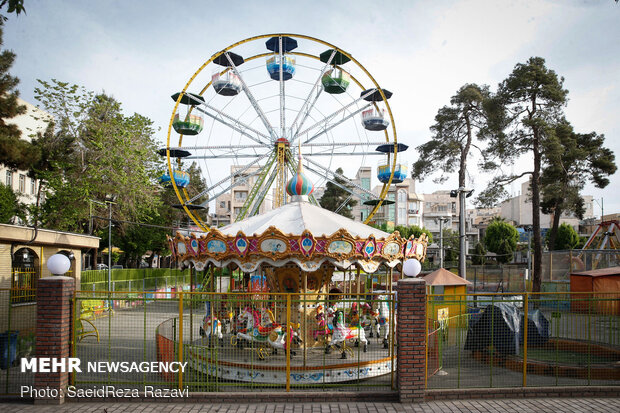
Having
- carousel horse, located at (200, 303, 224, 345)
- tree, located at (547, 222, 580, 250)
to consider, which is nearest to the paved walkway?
carousel horse, located at (200, 303, 224, 345)

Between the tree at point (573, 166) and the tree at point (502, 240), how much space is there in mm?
22518

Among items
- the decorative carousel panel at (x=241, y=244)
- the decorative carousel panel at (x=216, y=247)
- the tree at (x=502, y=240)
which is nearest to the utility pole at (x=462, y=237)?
the decorative carousel panel at (x=241, y=244)

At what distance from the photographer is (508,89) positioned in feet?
94.3

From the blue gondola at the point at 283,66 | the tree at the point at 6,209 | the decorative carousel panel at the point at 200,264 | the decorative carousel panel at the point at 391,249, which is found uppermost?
the blue gondola at the point at 283,66

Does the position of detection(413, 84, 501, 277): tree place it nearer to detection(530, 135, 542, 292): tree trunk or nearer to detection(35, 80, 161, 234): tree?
detection(530, 135, 542, 292): tree trunk

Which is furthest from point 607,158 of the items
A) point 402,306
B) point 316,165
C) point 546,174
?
point 402,306

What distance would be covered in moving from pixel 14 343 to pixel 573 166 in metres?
31.7

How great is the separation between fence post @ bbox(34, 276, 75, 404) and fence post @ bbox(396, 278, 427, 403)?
576 cm

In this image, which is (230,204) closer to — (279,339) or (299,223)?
(299,223)

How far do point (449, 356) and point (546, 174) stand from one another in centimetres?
2308

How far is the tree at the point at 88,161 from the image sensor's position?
23.2m

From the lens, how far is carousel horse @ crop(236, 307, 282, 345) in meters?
10.2

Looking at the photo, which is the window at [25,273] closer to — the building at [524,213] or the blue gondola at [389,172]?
the blue gondola at [389,172]

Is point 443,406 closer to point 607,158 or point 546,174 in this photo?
point 546,174
